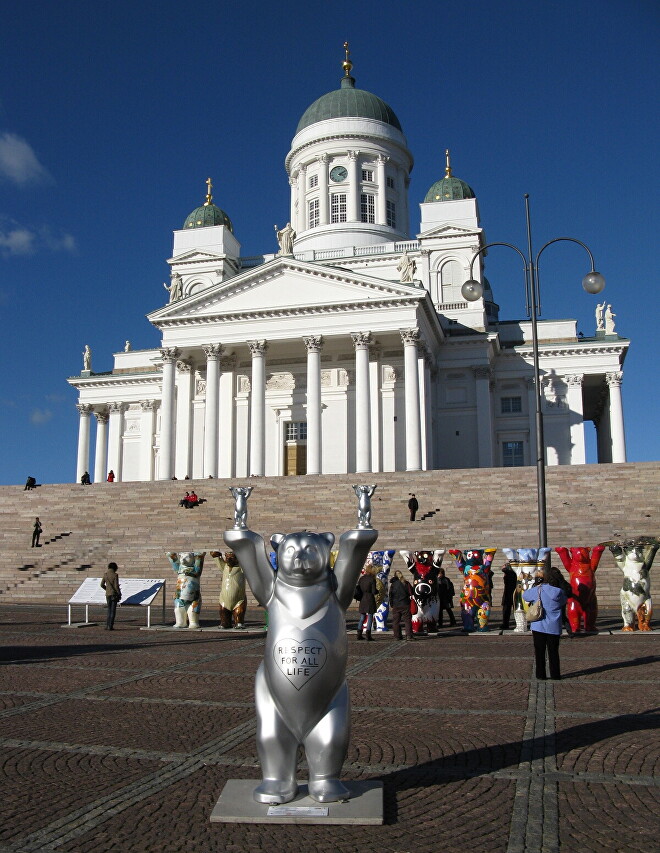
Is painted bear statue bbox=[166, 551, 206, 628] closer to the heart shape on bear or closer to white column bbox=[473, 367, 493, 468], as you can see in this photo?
the heart shape on bear

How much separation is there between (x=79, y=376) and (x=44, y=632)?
43.0 m

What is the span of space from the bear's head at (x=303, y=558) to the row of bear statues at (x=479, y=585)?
9782mm

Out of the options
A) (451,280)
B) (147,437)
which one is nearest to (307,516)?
(451,280)

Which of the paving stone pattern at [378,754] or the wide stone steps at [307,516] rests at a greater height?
the wide stone steps at [307,516]

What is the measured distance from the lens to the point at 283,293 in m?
43.1

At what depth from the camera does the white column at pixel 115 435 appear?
56.1 m

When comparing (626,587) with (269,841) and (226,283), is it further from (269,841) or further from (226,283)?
(226,283)

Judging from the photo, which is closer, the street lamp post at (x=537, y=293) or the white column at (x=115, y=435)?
the street lamp post at (x=537, y=293)

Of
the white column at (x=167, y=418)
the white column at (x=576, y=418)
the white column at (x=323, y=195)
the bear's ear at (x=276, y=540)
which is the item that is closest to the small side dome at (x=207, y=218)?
the white column at (x=323, y=195)

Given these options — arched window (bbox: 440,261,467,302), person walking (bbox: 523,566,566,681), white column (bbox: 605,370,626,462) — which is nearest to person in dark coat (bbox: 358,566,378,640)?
person walking (bbox: 523,566,566,681)

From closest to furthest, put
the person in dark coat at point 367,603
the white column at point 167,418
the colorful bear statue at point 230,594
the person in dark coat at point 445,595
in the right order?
the person in dark coat at point 367,603 → the colorful bear statue at point 230,594 → the person in dark coat at point 445,595 → the white column at point 167,418

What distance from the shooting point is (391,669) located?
11.8 m

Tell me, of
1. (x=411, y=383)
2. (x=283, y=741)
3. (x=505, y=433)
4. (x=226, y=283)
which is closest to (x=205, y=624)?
(x=283, y=741)

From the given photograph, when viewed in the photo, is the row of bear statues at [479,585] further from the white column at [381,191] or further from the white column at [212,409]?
the white column at [381,191]
